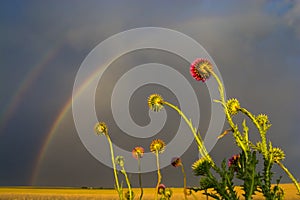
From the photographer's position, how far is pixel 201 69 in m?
3.66

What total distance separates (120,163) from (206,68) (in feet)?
10.4

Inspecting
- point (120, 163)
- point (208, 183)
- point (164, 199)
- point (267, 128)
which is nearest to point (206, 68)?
point (267, 128)

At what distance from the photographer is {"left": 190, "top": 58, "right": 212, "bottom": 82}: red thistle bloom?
11.8 feet

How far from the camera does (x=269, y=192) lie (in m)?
2.98

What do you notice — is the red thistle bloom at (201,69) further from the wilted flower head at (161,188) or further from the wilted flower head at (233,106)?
the wilted flower head at (161,188)

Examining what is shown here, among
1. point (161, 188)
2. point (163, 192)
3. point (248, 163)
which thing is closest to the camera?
point (248, 163)

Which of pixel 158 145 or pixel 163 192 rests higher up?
pixel 158 145

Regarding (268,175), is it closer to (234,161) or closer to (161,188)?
(234,161)

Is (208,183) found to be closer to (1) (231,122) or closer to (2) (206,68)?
(1) (231,122)

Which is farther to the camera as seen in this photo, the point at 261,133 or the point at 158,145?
the point at 158,145

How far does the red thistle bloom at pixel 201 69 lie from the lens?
142 inches

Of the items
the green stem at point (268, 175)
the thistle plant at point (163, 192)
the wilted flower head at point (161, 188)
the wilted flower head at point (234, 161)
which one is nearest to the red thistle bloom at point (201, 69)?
the wilted flower head at point (234, 161)

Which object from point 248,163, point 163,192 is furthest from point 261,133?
point 163,192

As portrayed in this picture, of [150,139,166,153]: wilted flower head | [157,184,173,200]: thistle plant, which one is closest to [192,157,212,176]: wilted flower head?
[157,184,173,200]: thistle plant
